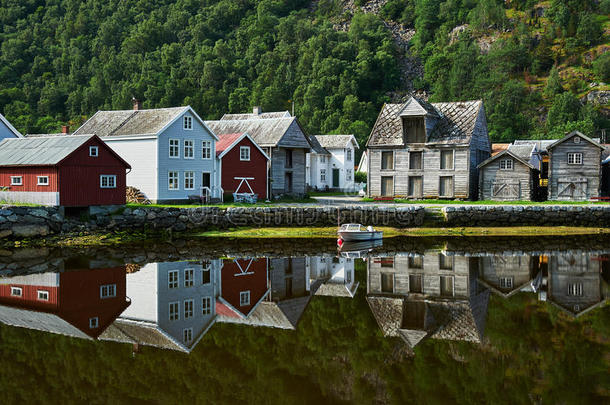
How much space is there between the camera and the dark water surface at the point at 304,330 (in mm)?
11023

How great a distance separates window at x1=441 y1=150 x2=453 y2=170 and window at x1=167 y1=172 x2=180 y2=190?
1979cm

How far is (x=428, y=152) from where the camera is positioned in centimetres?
4722

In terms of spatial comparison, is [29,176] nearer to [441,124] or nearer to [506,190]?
[441,124]

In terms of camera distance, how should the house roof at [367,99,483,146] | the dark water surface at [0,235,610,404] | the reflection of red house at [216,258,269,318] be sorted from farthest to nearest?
1. the house roof at [367,99,483,146]
2. the reflection of red house at [216,258,269,318]
3. the dark water surface at [0,235,610,404]

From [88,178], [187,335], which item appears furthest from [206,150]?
[187,335]

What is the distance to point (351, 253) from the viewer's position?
27.9 m

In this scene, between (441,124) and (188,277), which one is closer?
(188,277)

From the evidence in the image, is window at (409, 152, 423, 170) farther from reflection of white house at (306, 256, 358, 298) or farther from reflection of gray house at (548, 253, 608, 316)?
reflection of white house at (306, 256, 358, 298)

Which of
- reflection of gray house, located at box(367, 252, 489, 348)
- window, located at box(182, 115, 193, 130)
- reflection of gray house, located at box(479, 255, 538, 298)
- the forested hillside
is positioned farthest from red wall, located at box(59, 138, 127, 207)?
the forested hillside

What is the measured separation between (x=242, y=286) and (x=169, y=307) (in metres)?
3.39

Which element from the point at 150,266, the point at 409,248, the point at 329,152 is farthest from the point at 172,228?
the point at 329,152

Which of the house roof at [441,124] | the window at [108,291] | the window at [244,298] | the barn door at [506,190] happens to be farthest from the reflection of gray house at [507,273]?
the house roof at [441,124]

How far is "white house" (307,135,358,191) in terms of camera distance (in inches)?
2569

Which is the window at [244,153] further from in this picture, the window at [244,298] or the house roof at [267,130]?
the window at [244,298]
